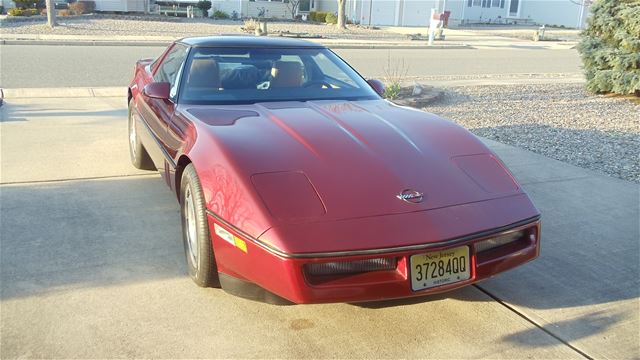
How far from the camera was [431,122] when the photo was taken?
12.7 ft

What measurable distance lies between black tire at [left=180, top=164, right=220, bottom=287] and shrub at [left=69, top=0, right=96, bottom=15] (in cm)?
2950

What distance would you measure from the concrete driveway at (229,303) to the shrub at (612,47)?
6068 millimetres

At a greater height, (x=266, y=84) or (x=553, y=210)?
(x=266, y=84)

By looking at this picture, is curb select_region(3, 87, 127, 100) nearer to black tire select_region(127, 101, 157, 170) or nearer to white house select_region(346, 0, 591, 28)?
black tire select_region(127, 101, 157, 170)

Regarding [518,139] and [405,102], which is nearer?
[518,139]

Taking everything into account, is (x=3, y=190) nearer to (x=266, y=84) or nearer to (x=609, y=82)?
(x=266, y=84)

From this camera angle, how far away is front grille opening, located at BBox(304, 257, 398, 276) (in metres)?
2.64

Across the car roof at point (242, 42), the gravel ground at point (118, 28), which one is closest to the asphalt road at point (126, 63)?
the gravel ground at point (118, 28)

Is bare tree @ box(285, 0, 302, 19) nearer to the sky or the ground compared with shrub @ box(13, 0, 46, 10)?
nearer to the sky

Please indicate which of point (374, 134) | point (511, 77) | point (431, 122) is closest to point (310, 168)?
point (374, 134)

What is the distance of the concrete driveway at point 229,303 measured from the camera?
111 inches

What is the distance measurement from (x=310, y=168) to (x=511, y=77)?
12593 millimetres

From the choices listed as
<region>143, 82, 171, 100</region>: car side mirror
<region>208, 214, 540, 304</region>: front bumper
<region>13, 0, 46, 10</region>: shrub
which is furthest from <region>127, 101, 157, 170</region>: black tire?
<region>13, 0, 46, 10</region>: shrub

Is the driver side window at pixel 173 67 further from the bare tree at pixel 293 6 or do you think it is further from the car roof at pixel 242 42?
the bare tree at pixel 293 6
